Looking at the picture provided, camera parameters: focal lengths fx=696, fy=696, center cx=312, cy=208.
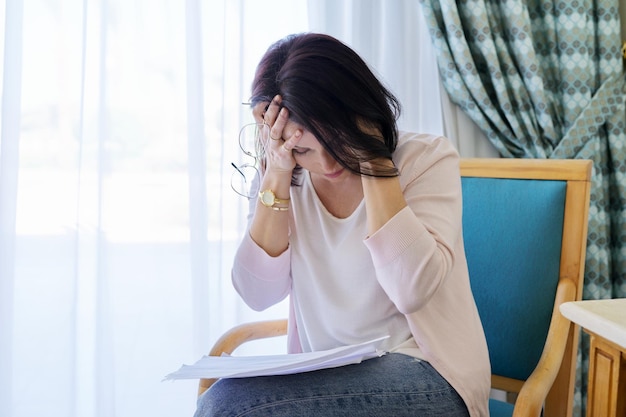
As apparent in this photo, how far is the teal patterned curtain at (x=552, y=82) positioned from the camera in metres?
1.96

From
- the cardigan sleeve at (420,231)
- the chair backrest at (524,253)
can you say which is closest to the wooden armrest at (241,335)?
the cardigan sleeve at (420,231)

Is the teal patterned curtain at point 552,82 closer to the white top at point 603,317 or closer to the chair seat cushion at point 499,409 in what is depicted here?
the chair seat cushion at point 499,409

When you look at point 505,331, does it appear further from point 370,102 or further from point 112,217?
point 112,217

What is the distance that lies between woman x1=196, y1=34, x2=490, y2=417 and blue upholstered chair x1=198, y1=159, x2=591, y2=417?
0.20 m

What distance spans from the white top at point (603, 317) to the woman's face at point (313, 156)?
1.48 feet

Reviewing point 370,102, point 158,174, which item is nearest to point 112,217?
point 158,174

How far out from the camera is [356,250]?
1.28 meters

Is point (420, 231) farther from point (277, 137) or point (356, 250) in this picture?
point (277, 137)

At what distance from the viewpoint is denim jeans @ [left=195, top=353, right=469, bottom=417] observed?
100cm

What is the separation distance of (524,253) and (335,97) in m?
0.62

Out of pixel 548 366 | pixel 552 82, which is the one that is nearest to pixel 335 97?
pixel 548 366

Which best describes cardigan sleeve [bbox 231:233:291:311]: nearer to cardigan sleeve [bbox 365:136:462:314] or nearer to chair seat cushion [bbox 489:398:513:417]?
cardigan sleeve [bbox 365:136:462:314]

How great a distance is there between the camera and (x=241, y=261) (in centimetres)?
136

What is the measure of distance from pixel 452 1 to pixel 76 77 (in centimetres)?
102
